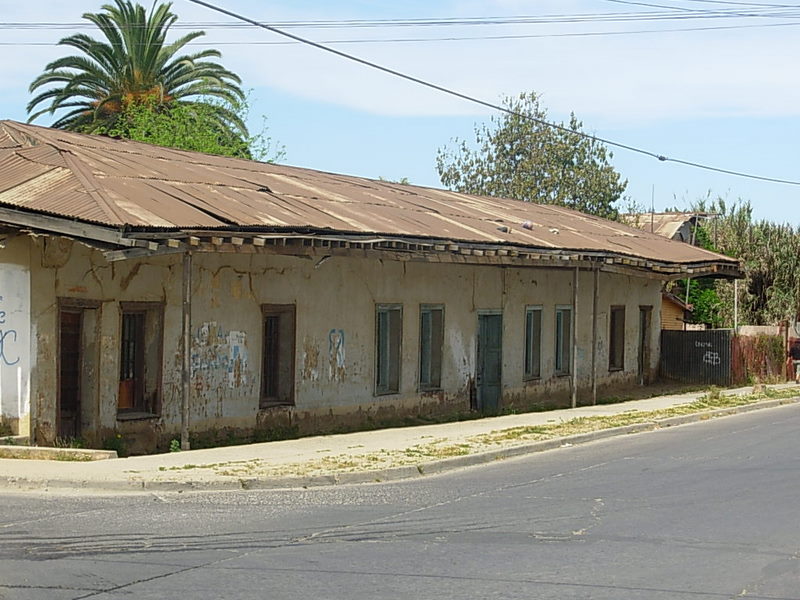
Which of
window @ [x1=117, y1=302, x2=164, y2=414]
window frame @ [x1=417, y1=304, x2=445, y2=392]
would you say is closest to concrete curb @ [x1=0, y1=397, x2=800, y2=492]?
window @ [x1=117, y1=302, x2=164, y2=414]

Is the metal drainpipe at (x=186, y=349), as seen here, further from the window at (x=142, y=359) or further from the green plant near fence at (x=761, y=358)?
the green plant near fence at (x=761, y=358)

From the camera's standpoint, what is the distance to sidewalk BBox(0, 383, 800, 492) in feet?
43.3

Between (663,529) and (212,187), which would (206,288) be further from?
(663,529)

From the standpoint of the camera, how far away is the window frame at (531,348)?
88.6 feet

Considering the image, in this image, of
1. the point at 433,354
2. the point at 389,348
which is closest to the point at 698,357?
the point at 433,354

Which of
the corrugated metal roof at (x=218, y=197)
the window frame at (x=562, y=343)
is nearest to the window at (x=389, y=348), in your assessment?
the corrugated metal roof at (x=218, y=197)

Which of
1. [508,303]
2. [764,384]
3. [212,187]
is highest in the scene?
[212,187]

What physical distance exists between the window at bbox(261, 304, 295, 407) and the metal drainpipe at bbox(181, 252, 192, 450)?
321 cm

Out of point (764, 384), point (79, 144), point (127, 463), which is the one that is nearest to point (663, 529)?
point (127, 463)

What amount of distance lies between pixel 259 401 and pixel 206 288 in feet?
7.36

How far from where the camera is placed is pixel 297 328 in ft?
65.0

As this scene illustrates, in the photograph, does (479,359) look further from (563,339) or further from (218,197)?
(218,197)

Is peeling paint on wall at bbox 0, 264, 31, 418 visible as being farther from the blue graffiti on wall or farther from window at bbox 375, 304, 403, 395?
window at bbox 375, 304, 403, 395

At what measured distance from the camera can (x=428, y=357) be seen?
23.8m
